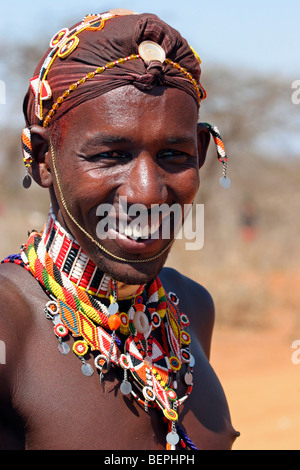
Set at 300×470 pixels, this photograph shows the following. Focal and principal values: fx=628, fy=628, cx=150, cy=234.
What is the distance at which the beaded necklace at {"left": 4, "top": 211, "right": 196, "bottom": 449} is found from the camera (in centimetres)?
214

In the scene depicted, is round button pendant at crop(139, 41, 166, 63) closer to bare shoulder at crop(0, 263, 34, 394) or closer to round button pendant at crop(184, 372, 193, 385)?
bare shoulder at crop(0, 263, 34, 394)

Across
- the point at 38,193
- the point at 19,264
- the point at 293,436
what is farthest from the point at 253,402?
the point at 38,193

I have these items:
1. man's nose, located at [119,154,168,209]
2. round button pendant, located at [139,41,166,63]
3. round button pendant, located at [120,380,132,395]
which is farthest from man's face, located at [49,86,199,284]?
round button pendant, located at [120,380,132,395]

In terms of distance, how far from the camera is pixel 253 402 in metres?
6.93

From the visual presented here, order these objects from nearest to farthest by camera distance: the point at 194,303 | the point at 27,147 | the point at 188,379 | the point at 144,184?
1. the point at 144,184
2. the point at 27,147
3. the point at 188,379
4. the point at 194,303

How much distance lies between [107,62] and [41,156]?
16.7 inches

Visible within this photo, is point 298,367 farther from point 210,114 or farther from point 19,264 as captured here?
point 210,114

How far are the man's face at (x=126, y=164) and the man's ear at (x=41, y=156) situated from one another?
0.32 ft

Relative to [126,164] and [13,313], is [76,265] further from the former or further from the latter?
[126,164]

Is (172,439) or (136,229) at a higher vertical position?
(136,229)

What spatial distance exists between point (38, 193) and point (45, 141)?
18.7 m

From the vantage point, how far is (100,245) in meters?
2.10

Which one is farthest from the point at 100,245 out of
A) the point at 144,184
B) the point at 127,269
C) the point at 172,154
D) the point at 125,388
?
the point at 125,388

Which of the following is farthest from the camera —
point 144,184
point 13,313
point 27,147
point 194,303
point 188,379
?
point 194,303
